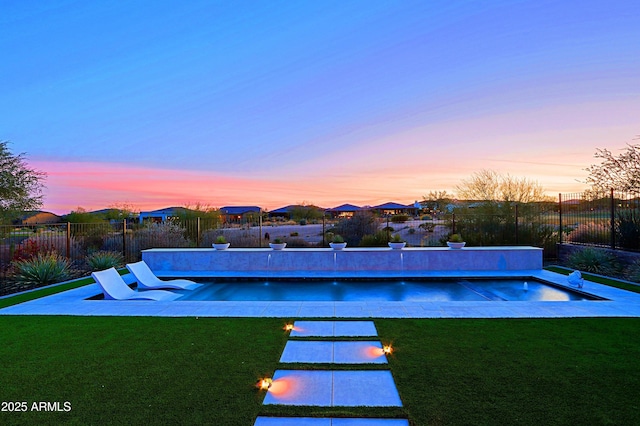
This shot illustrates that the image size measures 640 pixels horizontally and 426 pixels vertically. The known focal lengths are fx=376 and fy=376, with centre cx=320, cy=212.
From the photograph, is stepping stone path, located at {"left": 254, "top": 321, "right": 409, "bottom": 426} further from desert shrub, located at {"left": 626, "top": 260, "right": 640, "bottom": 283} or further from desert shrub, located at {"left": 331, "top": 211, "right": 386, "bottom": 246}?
desert shrub, located at {"left": 331, "top": 211, "right": 386, "bottom": 246}

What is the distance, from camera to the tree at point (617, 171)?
40.1 ft

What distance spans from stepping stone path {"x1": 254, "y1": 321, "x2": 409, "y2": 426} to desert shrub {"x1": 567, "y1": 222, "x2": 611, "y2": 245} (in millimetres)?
10992

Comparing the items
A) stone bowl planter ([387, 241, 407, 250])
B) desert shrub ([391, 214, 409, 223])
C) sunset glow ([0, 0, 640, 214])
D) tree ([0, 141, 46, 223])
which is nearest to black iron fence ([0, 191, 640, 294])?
sunset glow ([0, 0, 640, 214])

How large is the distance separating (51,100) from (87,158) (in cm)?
437

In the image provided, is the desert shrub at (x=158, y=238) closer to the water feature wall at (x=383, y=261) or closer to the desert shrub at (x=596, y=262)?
the water feature wall at (x=383, y=261)

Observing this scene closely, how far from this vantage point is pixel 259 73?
41.6 ft

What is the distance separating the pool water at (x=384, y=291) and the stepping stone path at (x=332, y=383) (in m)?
3.35

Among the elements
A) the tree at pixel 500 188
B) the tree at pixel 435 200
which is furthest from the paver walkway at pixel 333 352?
the tree at pixel 435 200

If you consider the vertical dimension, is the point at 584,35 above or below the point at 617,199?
above

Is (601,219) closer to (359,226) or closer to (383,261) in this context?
(383,261)

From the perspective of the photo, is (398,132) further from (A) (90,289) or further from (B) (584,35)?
(A) (90,289)

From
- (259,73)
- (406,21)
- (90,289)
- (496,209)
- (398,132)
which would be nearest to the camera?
Answer: (90,289)

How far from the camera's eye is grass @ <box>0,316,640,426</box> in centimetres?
288

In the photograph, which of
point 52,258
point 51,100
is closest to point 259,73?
point 51,100
